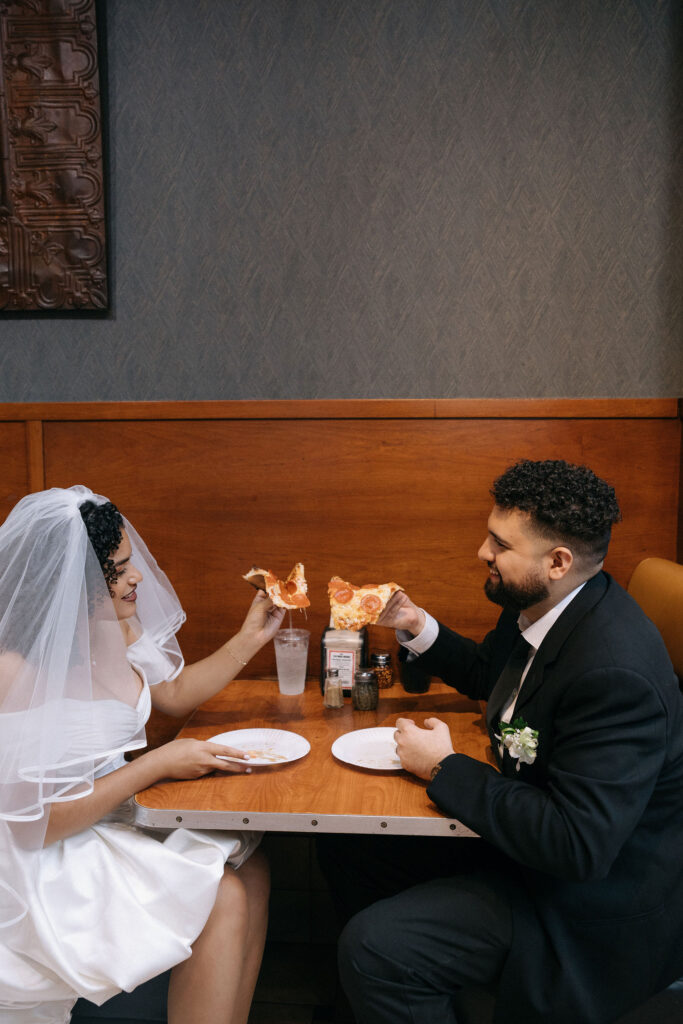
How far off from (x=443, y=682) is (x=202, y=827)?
935mm

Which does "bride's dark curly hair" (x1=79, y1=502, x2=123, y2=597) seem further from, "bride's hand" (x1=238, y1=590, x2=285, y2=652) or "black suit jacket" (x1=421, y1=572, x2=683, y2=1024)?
"black suit jacket" (x1=421, y1=572, x2=683, y2=1024)

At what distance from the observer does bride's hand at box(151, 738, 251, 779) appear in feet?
5.35

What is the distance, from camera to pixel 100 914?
153cm

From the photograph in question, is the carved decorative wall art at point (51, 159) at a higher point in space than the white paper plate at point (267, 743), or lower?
higher

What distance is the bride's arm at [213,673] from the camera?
204 cm

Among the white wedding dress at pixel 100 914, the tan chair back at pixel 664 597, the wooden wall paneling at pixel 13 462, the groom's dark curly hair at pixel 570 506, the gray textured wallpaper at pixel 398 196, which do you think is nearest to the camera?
the white wedding dress at pixel 100 914

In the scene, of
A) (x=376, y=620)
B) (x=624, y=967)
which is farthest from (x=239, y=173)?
(x=624, y=967)

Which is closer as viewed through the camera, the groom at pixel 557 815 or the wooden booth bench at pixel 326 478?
the groom at pixel 557 815

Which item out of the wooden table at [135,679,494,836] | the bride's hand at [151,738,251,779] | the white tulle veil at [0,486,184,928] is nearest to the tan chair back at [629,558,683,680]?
the wooden table at [135,679,494,836]

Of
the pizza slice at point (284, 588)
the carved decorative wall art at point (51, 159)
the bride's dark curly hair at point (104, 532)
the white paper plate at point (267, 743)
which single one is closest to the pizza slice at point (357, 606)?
the pizza slice at point (284, 588)

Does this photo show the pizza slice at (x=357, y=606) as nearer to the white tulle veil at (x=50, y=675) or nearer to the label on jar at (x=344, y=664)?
the label on jar at (x=344, y=664)

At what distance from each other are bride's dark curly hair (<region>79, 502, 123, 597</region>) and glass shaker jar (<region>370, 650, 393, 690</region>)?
83 cm

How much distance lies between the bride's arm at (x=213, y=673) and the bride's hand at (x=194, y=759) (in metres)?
0.39

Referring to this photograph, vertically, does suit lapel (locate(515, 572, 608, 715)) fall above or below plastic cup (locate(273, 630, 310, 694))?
above
